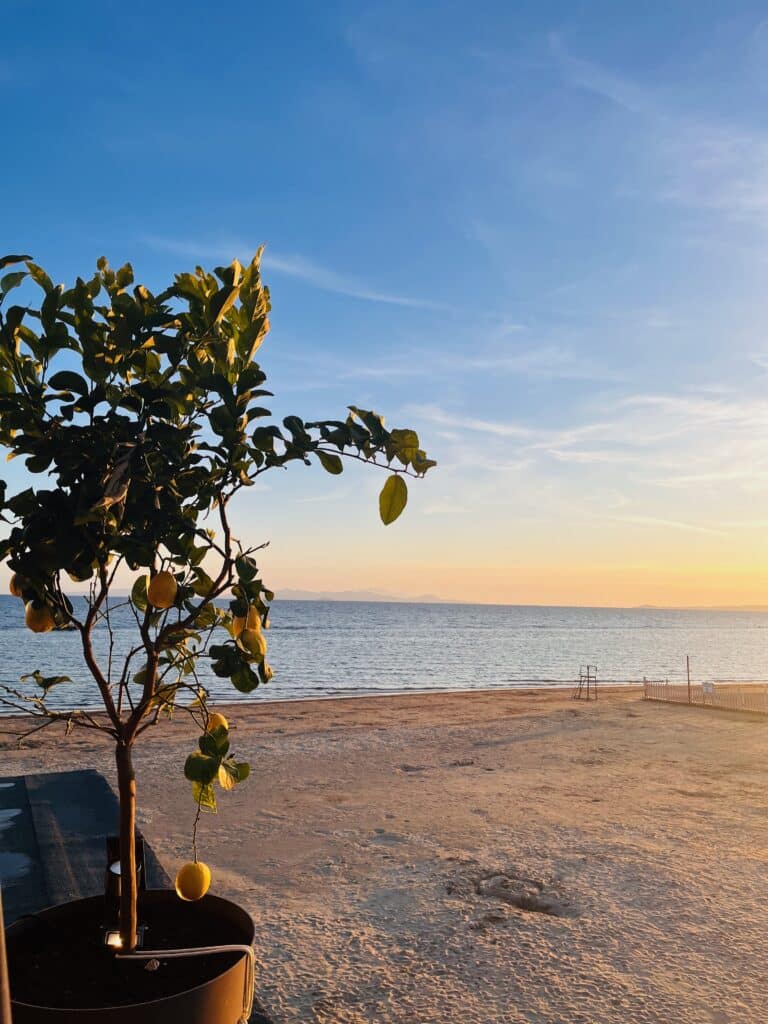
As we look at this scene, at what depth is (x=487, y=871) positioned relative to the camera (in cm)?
617

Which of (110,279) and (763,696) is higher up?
(110,279)

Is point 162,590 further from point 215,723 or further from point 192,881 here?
point 192,881

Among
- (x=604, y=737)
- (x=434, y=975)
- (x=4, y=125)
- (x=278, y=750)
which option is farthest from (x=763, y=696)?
(x=4, y=125)

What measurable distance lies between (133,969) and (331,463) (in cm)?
126

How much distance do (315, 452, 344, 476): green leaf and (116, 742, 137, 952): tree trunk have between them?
2.68ft

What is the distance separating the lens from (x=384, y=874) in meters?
6.13

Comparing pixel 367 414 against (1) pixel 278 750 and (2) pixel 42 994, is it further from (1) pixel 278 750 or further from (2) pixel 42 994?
(1) pixel 278 750

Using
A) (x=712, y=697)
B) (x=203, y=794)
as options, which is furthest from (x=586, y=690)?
(x=203, y=794)

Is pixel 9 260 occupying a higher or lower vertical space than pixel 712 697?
higher

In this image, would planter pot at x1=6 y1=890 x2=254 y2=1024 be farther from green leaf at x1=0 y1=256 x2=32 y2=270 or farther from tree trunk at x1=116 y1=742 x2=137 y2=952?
green leaf at x1=0 y1=256 x2=32 y2=270

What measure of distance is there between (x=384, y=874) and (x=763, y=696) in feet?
47.6

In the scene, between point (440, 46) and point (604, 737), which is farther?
point (604, 737)

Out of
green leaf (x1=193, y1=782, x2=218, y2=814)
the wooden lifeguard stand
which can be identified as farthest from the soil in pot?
the wooden lifeguard stand

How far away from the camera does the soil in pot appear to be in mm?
1691
